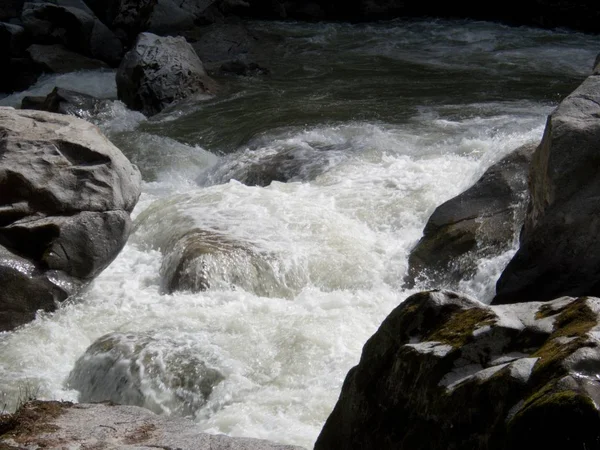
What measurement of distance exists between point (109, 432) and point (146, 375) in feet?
4.75

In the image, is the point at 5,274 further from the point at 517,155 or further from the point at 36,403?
the point at 517,155

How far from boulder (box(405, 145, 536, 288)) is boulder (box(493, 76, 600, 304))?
110 centimetres

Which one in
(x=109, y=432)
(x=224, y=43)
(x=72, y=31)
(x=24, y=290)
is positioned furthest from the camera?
(x=224, y=43)

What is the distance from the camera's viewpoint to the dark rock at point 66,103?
44.3 feet

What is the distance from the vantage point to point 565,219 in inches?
230

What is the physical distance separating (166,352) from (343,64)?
39.2 ft

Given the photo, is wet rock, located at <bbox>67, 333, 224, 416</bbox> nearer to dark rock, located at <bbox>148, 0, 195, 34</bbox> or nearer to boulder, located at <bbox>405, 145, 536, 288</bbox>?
boulder, located at <bbox>405, 145, 536, 288</bbox>

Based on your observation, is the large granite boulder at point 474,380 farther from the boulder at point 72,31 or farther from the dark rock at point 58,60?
the boulder at point 72,31

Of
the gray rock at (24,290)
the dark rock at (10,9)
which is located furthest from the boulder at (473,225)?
the dark rock at (10,9)

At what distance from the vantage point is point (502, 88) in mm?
13586

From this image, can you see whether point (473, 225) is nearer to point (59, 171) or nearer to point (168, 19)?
point (59, 171)

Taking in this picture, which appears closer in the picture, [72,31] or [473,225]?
[473,225]

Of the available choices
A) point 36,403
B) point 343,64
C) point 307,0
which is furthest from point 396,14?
point 36,403

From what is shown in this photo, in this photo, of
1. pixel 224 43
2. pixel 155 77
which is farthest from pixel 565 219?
pixel 224 43
